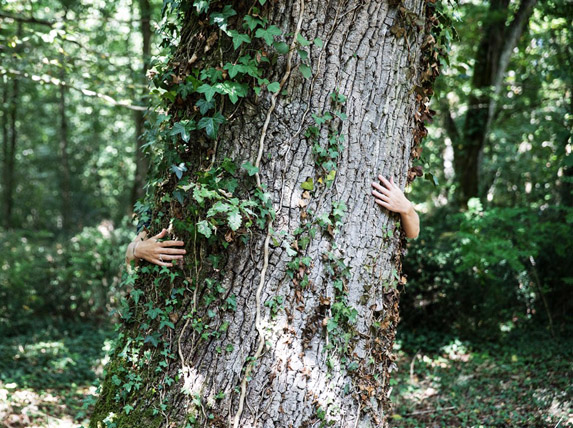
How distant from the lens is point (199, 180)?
2.45 m

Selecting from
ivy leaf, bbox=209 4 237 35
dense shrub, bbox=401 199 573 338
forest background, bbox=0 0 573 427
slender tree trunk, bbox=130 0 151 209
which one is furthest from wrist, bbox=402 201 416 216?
slender tree trunk, bbox=130 0 151 209

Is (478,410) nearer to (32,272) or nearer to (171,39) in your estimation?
(171,39)

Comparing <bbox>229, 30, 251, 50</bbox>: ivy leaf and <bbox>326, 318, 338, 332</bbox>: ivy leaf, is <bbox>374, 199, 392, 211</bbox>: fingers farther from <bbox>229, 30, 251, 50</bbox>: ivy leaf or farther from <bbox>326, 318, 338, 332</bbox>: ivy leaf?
<bbox>229, 30, 251, 50</bbox>: ivy leaf

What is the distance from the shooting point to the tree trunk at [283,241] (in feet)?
7.88

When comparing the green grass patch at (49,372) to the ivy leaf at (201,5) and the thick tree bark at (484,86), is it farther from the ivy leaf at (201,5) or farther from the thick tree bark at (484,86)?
the thick tree bark at (484,86)

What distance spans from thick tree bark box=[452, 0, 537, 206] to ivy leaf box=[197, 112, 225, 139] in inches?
243

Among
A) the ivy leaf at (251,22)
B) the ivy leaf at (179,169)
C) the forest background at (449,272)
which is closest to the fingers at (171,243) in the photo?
the ivy leaf at (179,169)

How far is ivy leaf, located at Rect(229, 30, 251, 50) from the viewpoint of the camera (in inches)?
93.3

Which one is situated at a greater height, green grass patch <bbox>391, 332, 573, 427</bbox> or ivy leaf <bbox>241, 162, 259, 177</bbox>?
ivy leaf <bbox>241, 162, 259, 177</bbox>

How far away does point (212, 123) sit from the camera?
2.45 meters

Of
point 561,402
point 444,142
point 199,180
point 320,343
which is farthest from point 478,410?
point 444,142

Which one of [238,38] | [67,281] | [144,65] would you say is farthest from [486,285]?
[67,281]

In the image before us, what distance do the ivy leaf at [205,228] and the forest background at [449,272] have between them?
79 centimetres

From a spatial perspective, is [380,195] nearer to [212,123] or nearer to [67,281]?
[212,123]
